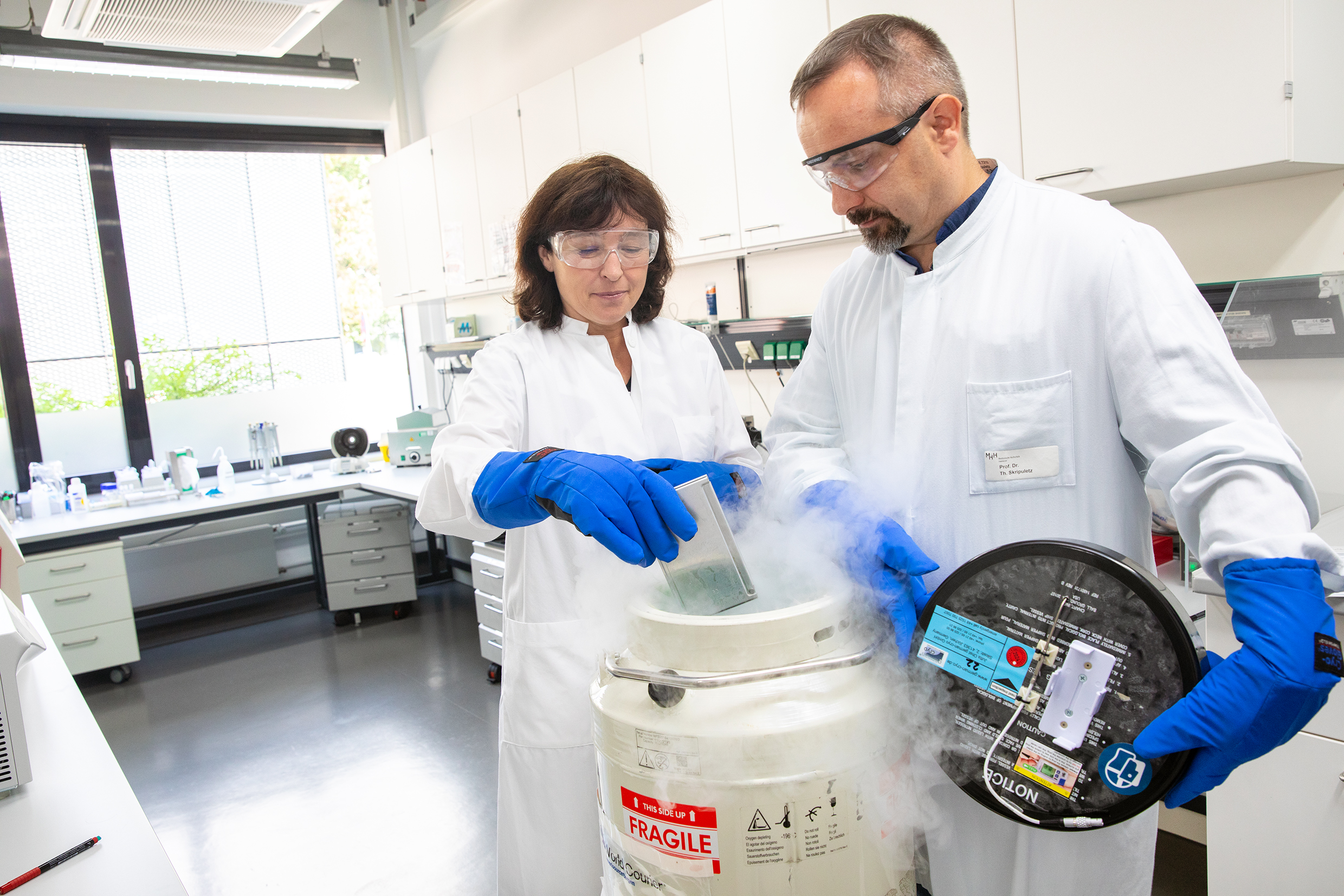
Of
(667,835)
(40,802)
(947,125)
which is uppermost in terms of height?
(947,125)

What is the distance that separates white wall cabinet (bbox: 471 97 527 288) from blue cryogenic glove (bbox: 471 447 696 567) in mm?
3164

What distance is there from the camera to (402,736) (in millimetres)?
3324

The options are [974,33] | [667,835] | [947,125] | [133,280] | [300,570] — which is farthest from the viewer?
[300,570]

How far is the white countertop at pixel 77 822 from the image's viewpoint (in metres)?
1.10

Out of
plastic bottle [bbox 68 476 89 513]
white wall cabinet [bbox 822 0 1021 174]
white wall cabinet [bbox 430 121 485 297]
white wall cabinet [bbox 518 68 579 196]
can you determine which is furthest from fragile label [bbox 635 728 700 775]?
plastic bottle [bbox 68 476 89 513]

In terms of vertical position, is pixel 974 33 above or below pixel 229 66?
below

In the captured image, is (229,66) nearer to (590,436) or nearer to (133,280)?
(133,280)

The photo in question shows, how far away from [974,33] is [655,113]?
1.36m

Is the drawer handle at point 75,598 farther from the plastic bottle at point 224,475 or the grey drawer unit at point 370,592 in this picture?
the grey drawer unit at point 370,592

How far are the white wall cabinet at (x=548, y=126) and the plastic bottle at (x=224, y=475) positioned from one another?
2.37 metres

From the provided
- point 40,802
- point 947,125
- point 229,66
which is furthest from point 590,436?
point 229,66

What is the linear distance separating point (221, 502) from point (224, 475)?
460mm

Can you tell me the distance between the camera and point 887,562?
0.97 metres

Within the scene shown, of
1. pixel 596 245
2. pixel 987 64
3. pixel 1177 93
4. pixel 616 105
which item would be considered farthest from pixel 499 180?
pixel 1177 93
